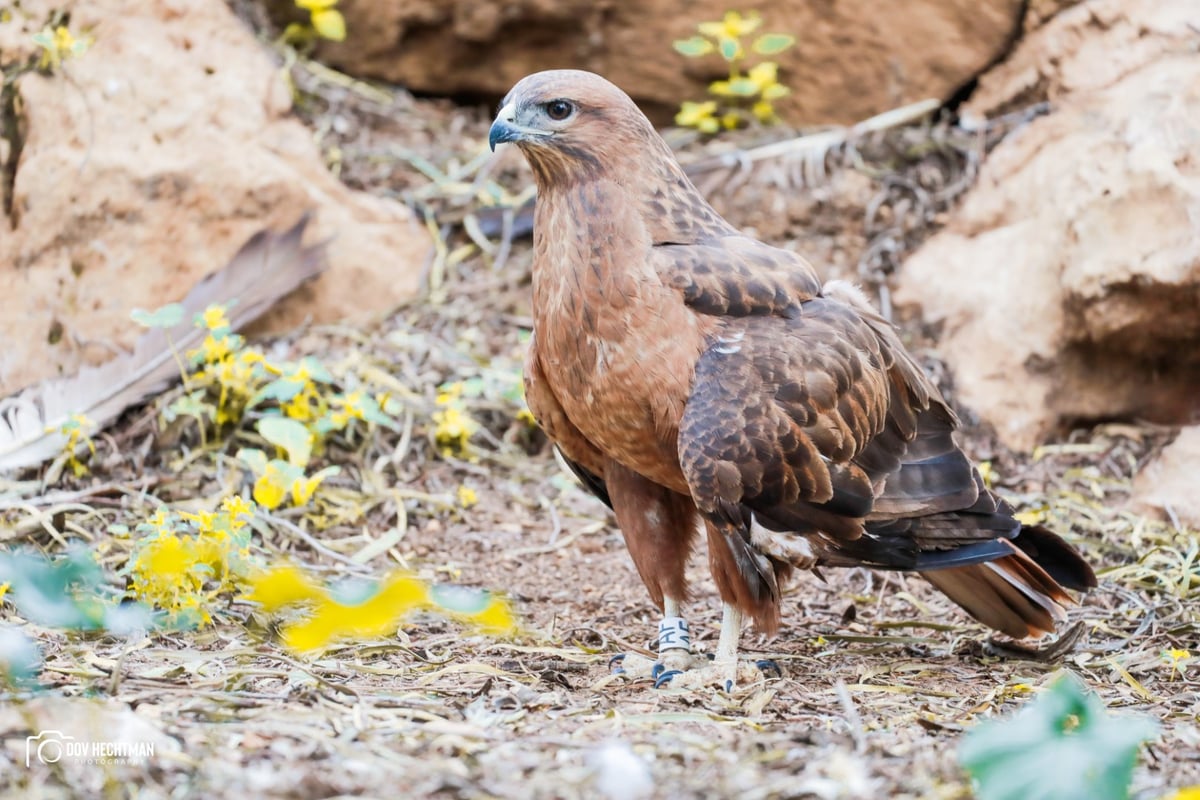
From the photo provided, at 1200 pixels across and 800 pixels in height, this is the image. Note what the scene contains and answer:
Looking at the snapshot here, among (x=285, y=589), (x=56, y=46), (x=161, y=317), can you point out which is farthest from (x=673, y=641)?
(x=56, y=46)

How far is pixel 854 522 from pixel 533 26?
4.10 metres

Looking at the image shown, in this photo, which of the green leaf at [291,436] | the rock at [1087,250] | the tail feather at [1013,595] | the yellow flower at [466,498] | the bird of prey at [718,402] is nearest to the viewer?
the bird of prey at [718,402]

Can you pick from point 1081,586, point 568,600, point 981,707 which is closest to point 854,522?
point 981,707

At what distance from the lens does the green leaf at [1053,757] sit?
6.48 feet

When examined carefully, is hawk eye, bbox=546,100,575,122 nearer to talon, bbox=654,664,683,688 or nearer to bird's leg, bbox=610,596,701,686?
bird's leg, bbox=610,596,701,686

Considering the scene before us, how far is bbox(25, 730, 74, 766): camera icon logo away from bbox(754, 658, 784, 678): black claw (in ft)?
6.19

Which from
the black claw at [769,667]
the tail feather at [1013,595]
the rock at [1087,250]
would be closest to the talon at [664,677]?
the black claw at [769,667]

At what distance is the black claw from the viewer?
3545mm

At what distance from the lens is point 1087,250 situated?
521 cm

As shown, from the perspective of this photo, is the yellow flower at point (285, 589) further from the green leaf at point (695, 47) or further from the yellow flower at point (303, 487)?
the green leaf at point (695, 47)

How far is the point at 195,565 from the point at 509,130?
1.46 meters

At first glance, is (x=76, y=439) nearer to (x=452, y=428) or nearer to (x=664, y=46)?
(x=452, y=428)

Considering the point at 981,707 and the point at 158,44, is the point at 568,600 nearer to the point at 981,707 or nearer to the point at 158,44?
the point at 981,707

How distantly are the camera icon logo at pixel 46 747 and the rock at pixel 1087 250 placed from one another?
405 centimetres
